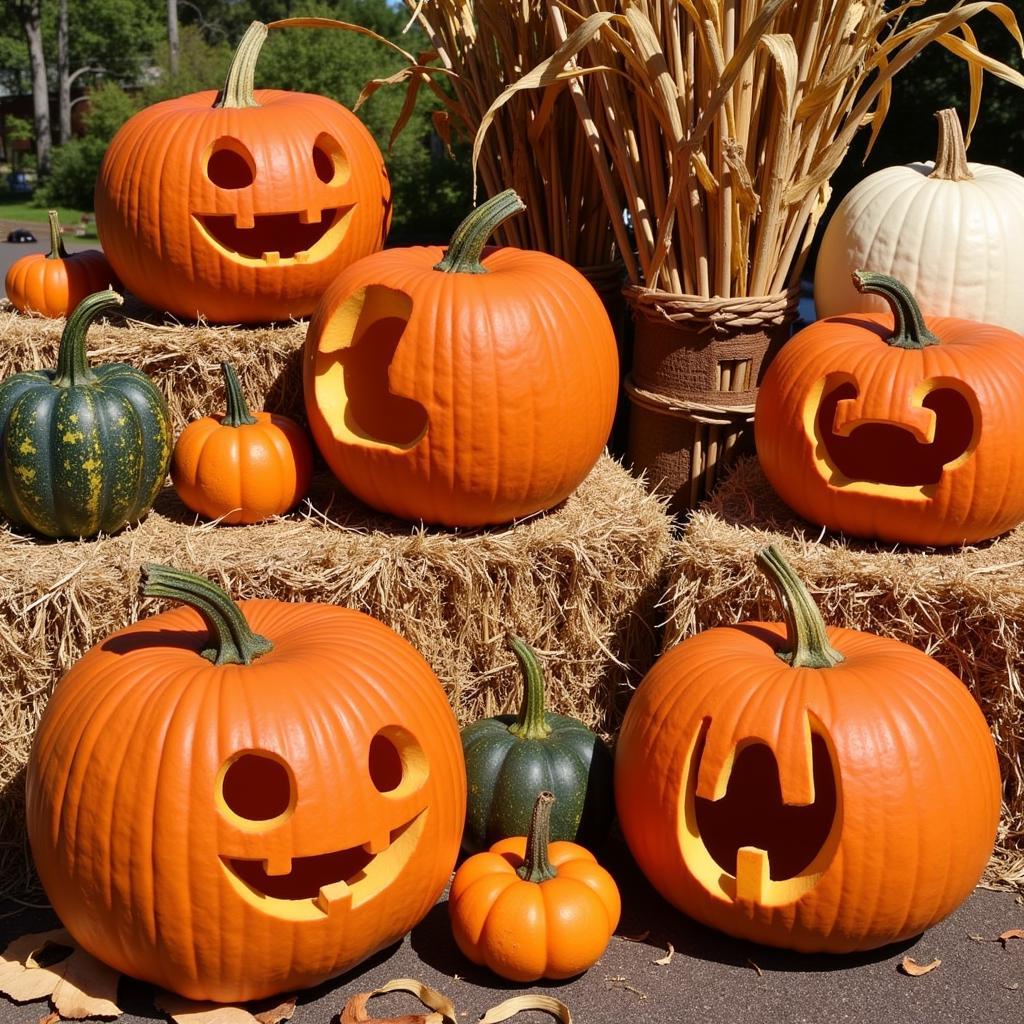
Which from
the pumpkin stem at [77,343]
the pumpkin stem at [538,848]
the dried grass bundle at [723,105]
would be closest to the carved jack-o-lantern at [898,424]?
the dried grass bundle at [723,105]

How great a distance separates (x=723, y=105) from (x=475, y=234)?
0.90 m

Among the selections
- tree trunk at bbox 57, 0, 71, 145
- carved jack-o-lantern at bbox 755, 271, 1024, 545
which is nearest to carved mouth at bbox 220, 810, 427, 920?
carved jack-o-lantern at bbox 755, 271, 1024, 545

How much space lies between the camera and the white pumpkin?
4.07 m

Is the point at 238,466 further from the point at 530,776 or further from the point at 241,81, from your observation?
the point at 241,81

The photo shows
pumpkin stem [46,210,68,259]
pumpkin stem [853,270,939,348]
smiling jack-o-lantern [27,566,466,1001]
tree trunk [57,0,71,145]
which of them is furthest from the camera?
tree trunk [57,0,71,145]

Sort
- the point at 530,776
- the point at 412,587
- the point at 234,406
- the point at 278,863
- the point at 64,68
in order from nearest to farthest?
1. the point at 278,863
2. the point at 530,776
3. the point at 412,587
4. the point at 234,406
5. the point at 64,68

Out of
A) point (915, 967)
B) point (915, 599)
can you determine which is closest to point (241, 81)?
point (915, 599)

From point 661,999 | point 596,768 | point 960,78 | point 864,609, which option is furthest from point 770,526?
point 960,78

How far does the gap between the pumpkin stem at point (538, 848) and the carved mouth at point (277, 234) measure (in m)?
2.08

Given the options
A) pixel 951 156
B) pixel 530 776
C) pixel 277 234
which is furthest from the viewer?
pixel 277 234

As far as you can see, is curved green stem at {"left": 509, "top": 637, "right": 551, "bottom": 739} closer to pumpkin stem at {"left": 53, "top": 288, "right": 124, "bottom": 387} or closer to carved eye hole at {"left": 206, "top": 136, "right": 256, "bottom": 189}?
pumpkin stem at {"left": 53, "top": 288, "right": 124, "bottom": 387}

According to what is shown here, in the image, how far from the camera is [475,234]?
3686mm

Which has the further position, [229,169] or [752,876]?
[229,169]

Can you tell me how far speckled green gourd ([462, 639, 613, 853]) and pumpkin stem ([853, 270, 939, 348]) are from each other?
141 centimetres
